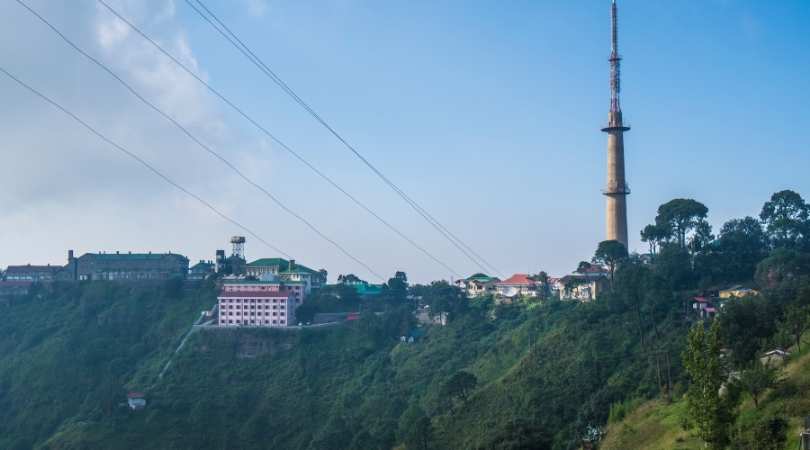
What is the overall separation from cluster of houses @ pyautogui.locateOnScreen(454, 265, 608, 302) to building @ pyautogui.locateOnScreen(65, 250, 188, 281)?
27311 mm

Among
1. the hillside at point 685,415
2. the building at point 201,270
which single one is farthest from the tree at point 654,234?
the building at point 201,270

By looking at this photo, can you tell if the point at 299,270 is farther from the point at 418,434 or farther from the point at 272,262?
the point at 418,434

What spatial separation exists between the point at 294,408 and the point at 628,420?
26.3 meters

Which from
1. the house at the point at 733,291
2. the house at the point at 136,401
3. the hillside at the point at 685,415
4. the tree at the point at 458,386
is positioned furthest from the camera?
the house at the point at 136,401

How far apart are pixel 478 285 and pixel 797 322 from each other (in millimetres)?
38903

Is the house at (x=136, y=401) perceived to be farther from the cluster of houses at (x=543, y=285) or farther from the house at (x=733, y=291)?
the house at (x=733, y=291)

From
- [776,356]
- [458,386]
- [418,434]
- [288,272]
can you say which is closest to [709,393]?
[776,356]

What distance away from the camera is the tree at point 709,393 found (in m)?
16.6

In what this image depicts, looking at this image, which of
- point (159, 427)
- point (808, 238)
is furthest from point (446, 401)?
point (808, 238)

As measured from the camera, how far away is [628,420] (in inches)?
1061

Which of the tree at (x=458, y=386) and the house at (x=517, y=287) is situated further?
the house at (x=517, y=287)

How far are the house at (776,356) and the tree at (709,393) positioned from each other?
22.6 ft

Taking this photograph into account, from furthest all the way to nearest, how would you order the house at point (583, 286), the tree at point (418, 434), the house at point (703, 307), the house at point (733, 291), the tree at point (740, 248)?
the house at point (583, 286) < the tree at point (740, 248) < the house at point (733, 291) < the house at point (703, 307) < the tree at point (418, 434)

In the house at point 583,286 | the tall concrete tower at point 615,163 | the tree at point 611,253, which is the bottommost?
the house at point 583,286
